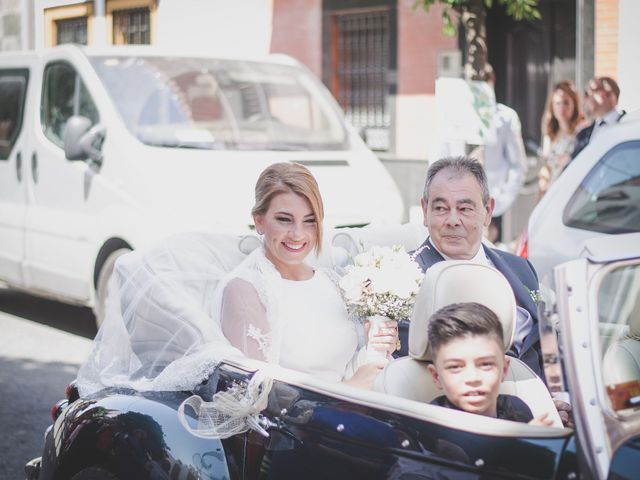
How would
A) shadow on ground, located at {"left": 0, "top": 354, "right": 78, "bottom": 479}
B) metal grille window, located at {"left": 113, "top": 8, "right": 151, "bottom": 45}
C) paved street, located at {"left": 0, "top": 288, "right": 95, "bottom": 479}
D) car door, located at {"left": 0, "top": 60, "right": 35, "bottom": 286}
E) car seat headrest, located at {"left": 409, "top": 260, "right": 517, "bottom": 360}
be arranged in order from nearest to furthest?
car seat headrest, located at {"left": 409, "top": 260, "right": 517, "bottom": 360} < shadow on ground, located at {"left": 0, "top": 354, "right": 78, "bottom": 479} < paved street, located at {"left": 0, "top": 288, "right": 95, "bottom": 479} < car door, located at {"left": 0, "top": 60, "right": 35, "bottom": 286} < metal grille window, located at {"left": 113, "top": 8, "right": 151, "bottom": 45}

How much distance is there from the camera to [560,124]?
921 centimetres

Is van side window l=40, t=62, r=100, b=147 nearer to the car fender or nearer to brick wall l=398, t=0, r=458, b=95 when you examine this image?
the car fender

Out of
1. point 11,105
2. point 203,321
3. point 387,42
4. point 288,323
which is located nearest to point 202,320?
point 203,321

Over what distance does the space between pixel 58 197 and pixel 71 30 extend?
208 centimetres

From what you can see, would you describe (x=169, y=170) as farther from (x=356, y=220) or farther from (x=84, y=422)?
(x=84, y=422)

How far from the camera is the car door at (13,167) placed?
8773 millimetres

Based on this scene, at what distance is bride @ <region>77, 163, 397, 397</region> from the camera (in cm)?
349

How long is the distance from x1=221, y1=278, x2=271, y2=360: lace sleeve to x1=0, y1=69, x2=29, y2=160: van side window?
5.74 metres

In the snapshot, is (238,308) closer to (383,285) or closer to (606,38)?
(383,285)

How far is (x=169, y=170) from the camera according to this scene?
7.51 m

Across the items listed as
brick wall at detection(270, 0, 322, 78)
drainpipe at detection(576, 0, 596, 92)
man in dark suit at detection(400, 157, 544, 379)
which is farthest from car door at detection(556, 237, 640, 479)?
brick wall at detection(270, 0, 322, 78)

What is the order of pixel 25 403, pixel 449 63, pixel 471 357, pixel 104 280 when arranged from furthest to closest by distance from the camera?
pixel 449 63, pixel 104 280, pixel 25 403, pixel 471 357

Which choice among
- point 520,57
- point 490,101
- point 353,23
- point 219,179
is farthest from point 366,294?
point 353,23

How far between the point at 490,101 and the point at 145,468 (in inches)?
222
